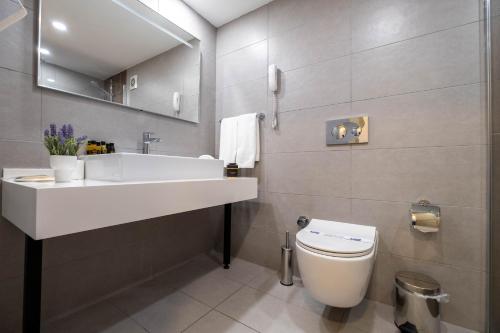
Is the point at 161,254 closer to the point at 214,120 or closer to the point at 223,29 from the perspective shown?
the point at 214,120

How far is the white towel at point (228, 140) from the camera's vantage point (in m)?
1.97

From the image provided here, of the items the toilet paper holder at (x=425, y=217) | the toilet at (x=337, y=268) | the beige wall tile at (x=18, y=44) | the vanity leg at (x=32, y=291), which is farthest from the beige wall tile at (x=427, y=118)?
the beige wall tile at (x=18, y=44)

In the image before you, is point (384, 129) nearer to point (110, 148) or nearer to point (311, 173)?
point (311, 173)

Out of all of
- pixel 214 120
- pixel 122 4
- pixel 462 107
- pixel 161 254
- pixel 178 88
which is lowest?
pixel 161 254

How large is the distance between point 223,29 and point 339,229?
2087mm

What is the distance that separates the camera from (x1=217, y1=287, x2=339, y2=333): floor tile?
1187mm

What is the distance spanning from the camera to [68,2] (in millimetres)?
1263

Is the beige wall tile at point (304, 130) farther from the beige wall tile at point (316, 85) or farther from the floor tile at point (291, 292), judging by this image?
the floor tile at point (291, 292)

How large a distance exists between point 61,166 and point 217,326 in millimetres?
1110

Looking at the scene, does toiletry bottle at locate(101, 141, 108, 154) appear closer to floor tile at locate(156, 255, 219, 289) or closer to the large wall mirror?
the large wall mirror

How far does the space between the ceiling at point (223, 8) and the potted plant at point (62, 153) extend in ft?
5.10

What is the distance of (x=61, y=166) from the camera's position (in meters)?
0.99

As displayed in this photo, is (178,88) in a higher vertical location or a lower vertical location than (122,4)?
lower

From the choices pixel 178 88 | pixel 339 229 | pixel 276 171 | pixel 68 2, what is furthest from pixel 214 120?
pixel 339 229
